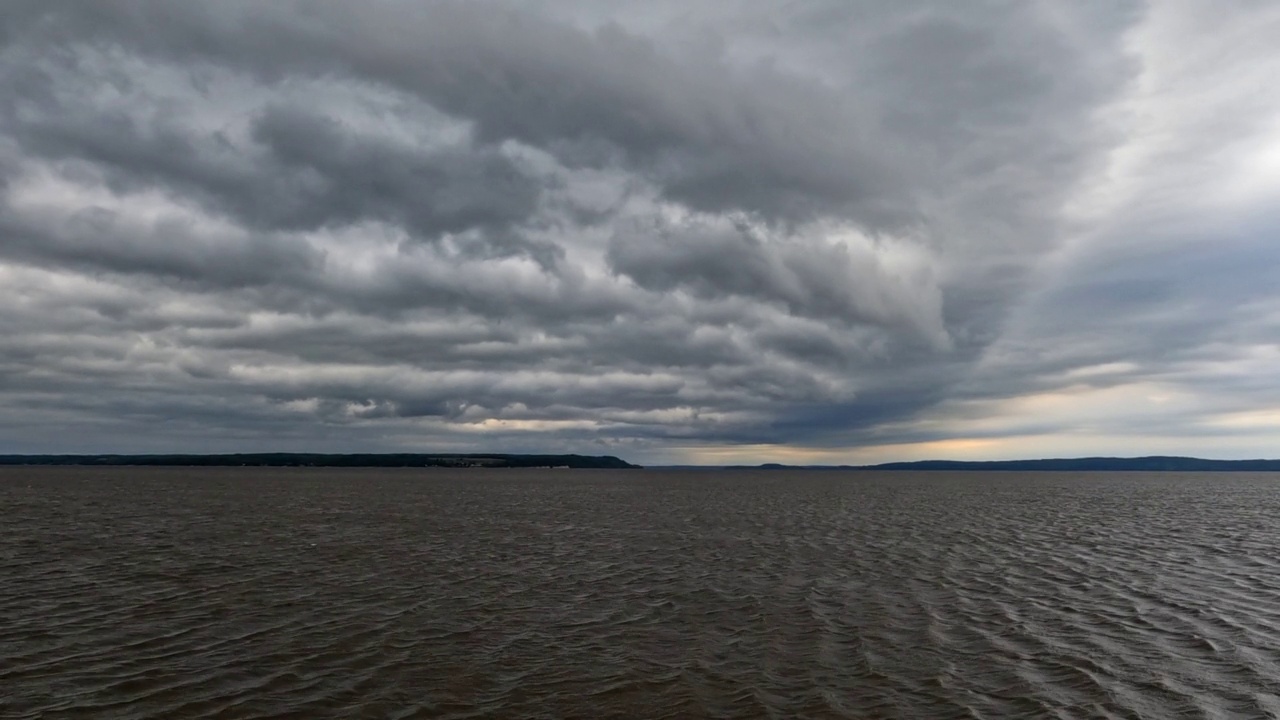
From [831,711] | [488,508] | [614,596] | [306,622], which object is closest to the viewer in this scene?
[831,711]

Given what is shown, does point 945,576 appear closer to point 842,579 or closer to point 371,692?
point 842,579

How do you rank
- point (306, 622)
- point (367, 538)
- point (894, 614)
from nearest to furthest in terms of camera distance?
point (306, 622), point (894, 614), point (367, 538)

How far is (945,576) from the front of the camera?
110 ft

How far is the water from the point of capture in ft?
54.4

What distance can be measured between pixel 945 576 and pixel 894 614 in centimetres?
977

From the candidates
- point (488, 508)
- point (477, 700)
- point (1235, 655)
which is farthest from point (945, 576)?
point (488, 508)

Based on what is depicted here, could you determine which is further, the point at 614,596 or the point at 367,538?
the point at 367,538

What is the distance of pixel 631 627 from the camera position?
76.3 ft

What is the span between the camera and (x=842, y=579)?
32656 millimetres

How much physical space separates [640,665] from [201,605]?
16319mm

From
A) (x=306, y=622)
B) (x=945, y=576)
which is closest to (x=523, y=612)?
(x=306, y=622)

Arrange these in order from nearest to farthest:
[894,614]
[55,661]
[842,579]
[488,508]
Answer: [55,661], [894,614], [842,579], [488,508]

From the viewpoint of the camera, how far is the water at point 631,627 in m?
16.6

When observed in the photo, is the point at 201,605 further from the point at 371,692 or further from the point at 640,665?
the point at 640,665
